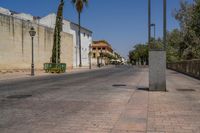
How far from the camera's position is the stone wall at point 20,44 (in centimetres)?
3872

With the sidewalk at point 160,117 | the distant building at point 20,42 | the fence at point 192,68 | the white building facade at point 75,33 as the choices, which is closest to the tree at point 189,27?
the fence at point 192,68

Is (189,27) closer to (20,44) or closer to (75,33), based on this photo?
(20,44)

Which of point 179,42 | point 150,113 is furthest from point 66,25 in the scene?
point 150,113

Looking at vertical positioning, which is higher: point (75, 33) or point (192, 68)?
point (75, 33)

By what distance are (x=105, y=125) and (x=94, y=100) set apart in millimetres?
4265

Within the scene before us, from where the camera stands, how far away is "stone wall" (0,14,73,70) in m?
38.7

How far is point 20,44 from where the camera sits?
43.0 m

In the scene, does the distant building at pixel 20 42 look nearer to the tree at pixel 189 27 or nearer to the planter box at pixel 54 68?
the planter box at pixel 54 68

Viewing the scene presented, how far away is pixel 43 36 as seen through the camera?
51.2 meters

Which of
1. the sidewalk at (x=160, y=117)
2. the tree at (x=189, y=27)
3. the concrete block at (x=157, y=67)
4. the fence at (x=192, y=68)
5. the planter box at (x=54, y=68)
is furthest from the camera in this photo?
the planter box at (x=54, y=68)

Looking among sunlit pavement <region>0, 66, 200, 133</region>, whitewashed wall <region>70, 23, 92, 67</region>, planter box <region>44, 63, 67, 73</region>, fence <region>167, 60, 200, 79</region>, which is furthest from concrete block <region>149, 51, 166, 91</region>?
whitewashed wall <region>70, 23, 92, 67</region>

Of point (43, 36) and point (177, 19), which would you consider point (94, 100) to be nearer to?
point (177, 19)

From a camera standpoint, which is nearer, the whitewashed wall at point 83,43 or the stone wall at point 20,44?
the stone wall at point 20,44

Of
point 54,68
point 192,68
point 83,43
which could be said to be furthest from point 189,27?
point 83,43
